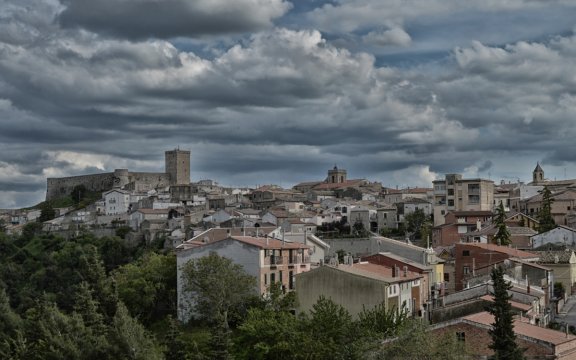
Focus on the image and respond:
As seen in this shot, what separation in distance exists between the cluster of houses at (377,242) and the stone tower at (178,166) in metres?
6.44

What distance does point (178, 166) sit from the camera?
640 feet

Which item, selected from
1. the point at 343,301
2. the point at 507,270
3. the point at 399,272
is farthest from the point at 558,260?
the point at 343,301

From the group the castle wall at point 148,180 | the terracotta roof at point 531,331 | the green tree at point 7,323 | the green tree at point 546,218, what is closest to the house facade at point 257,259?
the green tree at point 7,323

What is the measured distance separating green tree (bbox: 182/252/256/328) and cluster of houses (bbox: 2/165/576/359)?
1.49 m

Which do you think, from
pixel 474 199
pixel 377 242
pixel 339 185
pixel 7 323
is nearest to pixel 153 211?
pixel 339 185

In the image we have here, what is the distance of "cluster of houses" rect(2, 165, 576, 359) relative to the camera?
51.9 meters

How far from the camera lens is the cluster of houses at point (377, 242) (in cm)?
5194

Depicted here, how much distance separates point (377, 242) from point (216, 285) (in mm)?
24187

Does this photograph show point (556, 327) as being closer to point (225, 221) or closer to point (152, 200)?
point (225, 221)

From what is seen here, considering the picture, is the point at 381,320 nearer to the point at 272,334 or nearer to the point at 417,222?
the point at 272,334

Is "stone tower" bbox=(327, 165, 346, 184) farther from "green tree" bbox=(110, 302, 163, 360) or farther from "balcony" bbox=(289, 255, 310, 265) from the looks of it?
"green tree" bbox=(110, 302, 163, 360)

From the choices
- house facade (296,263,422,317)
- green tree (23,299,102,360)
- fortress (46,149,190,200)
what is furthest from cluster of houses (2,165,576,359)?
green tree (23,299,102,360)

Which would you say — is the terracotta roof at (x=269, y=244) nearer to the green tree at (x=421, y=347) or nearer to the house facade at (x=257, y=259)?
the house facade at (x=257, y=259)

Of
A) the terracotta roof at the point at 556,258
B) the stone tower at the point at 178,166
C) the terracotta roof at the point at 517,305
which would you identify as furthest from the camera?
the stone tower at the point at 178,166
